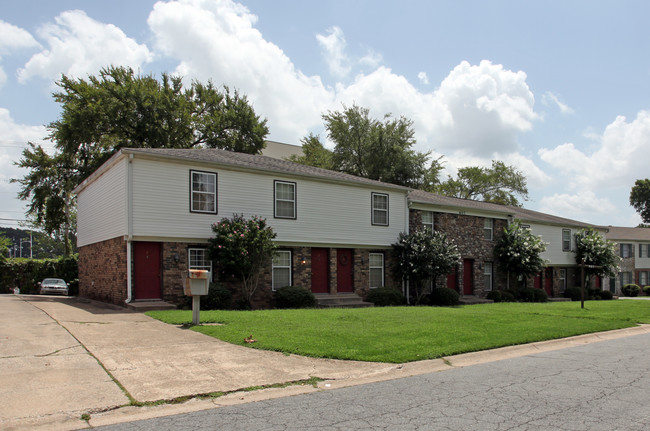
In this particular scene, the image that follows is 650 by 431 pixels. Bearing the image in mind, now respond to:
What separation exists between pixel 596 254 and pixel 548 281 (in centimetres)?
405

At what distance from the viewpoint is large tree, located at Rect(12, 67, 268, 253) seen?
3033 centimetres

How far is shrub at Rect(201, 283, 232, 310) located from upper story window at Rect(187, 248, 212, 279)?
1335mm

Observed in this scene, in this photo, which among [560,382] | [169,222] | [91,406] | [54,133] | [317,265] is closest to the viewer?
[91,406]

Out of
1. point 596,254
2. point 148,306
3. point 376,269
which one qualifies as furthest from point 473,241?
point 148,306

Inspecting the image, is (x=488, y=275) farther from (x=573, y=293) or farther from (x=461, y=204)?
(x=573, y=293)

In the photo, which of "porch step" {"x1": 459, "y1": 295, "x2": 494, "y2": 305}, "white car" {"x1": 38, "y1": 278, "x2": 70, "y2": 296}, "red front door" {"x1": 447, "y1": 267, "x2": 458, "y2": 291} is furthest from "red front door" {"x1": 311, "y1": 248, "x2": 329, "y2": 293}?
"white car" {"x1": 38, "y1": 278, "x2": 70, "y2": 296}

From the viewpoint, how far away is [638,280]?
48.4m

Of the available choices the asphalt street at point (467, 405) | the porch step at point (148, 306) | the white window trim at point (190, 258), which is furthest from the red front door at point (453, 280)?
the asphalt street at point (467, 405)

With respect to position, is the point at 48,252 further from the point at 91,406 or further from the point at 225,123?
the point at 91,406

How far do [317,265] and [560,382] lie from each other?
14132 millimetres

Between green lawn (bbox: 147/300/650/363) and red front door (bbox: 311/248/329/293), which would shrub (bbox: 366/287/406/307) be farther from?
green lawn (bbox: 147/300/650/363)

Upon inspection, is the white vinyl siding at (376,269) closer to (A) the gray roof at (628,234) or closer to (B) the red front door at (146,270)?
(B) the red front door at (146,270)

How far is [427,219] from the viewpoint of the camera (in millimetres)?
25266

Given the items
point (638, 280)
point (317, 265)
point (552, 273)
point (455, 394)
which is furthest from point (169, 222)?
point (638, 280)
